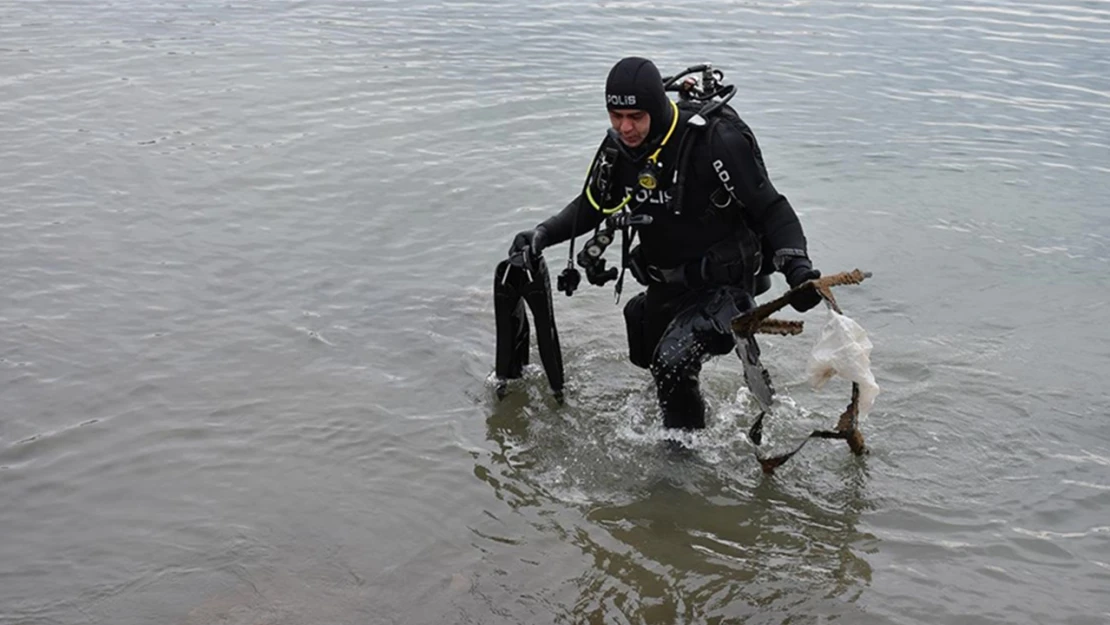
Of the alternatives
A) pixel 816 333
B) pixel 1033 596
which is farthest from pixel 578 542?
pixel 816 333

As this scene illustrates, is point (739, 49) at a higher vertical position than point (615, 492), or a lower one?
higher

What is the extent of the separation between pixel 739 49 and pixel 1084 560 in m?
9.97

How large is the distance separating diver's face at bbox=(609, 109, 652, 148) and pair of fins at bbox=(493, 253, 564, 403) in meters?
Answer: 1.02

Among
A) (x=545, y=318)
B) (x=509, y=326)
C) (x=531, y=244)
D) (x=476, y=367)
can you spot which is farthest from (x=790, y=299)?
(x=476, y=367)

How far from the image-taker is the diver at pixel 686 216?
498cm

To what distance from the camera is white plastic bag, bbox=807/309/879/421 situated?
479 cm

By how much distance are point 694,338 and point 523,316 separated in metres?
1.42

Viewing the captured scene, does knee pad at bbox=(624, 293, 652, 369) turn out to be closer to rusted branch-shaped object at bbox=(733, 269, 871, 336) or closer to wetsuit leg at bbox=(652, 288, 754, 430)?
wetsuit leg at bbox=(652, 288, 754, 430)

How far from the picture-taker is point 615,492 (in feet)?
17.8

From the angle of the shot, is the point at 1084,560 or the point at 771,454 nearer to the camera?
the point at 1084,560

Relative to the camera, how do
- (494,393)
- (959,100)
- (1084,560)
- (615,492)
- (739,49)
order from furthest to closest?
(739,49) → (959,100) → (494,393) → (615,492) → (1084,560)

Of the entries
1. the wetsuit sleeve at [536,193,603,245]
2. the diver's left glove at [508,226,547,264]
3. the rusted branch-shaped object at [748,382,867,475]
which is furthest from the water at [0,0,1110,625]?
the wetsuit sleeve at [536,193,603,245]

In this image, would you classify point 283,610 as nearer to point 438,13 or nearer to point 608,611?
point 608,611

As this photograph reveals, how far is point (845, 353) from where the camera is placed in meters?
4.80
